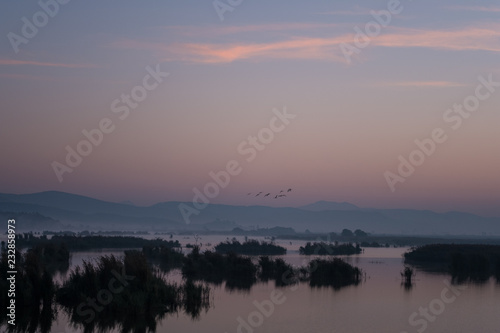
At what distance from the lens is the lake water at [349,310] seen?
21312 millimetres

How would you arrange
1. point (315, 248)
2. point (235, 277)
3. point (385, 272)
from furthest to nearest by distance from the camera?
point (315, 248)
point (385, 272)
point (235, 277)

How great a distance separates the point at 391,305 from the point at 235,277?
10877mm

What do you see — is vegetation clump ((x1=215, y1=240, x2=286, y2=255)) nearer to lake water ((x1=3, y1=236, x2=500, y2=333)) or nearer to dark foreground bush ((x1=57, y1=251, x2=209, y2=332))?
lake water ((x1=3, y1=236, x2=500, y2=333))

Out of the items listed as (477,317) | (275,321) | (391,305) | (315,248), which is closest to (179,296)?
(275,321)

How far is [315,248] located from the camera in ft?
199

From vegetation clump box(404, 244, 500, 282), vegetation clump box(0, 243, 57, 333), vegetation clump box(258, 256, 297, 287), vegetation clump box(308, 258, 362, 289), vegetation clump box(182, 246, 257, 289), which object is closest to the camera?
vegetation clump box(0, 243, 57, 333)

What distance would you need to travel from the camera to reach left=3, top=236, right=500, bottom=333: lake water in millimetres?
21312

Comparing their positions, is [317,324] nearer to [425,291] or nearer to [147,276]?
[147,276]

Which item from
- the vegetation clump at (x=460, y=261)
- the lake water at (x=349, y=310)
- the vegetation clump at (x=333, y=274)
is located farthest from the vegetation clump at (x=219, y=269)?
the vegetation clump at (x=460, y=261)

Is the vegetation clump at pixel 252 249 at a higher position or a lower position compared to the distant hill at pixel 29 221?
lower

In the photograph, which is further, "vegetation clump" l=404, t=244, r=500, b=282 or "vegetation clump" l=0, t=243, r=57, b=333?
"vegetation clump" l=404, t=244, r=500, b=282

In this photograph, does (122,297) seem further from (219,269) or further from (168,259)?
(168,259)

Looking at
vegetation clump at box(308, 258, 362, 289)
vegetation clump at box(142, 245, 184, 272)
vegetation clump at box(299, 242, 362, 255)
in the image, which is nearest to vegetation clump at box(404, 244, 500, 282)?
vegetation clump at box(308, 258, 362, 289)

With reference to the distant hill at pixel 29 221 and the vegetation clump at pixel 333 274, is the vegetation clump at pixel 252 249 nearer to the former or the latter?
the vegetation clump at pixel 333 274
